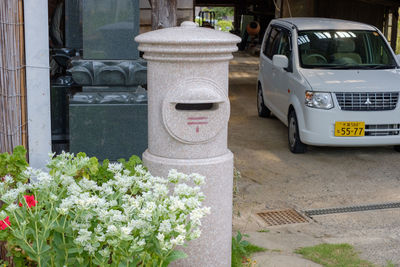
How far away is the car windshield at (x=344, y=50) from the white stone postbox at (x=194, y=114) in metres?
5.03

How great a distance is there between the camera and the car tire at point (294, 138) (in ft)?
26.9

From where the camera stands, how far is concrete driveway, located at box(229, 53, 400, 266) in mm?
5180

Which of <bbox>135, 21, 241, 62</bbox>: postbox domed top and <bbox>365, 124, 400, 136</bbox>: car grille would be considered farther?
<bbox>365, 124, 400, 136</bbox>: car grille

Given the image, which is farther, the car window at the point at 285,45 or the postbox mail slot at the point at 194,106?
the car window at the point at 285,45

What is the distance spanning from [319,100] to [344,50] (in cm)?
140

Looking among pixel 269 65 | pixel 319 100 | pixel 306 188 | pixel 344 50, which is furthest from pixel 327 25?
pixel 306 188

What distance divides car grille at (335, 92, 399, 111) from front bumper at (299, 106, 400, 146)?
0.06 m

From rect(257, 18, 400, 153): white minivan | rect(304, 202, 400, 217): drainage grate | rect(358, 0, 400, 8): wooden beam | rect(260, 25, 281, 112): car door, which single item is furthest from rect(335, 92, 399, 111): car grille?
rect(358, 0, 400, 8): wooden beam

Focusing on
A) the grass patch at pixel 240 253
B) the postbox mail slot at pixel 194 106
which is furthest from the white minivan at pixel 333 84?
the postbox mail slot at pixel 194 106

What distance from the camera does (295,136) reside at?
8242 mm

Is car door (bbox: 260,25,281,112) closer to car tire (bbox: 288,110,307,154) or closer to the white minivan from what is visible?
the white minivan

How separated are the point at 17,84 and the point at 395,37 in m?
13.1

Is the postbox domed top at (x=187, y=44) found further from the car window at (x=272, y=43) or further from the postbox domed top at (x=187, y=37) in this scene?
the car window at (x=272, y=43)

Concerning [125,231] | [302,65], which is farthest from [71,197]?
[302,65]
